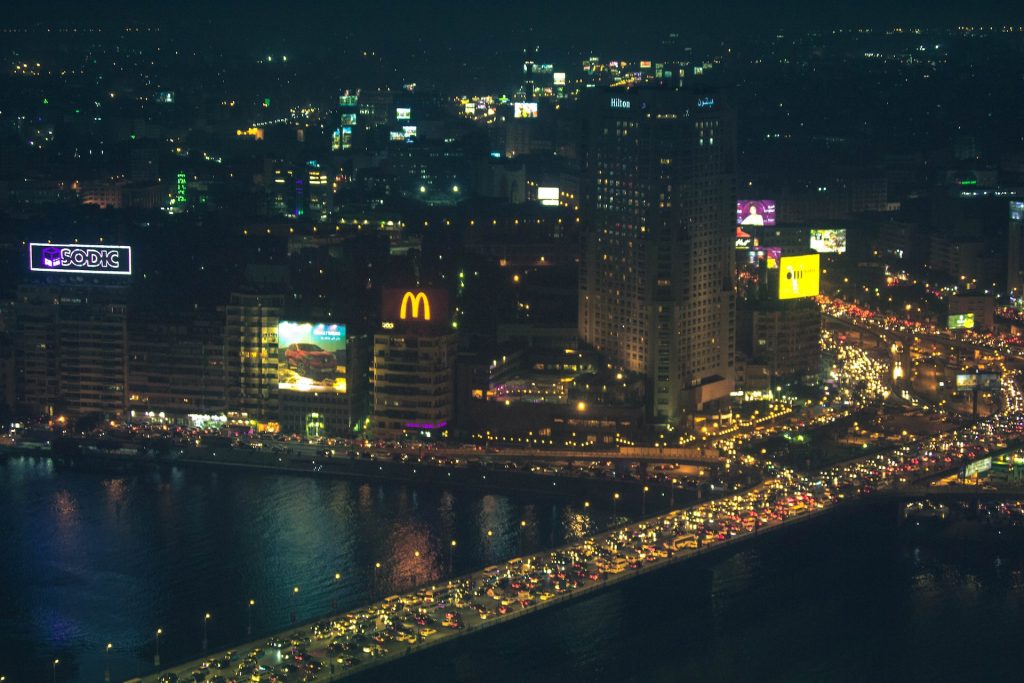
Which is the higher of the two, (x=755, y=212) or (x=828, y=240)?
(x=755, y=212)

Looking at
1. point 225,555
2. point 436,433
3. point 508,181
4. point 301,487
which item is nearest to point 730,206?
point 436,433

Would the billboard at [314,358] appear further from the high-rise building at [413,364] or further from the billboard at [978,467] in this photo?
the billboard at [978,467]

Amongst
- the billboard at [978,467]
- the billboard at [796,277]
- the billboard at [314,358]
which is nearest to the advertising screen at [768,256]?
the billboard at [796,277]

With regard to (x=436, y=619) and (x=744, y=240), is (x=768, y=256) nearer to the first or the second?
(x=744, y=240)

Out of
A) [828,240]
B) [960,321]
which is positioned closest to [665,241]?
[960,321]

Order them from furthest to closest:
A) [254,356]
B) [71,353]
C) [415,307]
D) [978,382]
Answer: [71,353]
[978,382]
[254,356]
[415,307]

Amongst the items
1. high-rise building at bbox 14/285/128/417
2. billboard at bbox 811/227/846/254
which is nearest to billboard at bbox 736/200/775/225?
billboard at bbox 811/227/846/254
